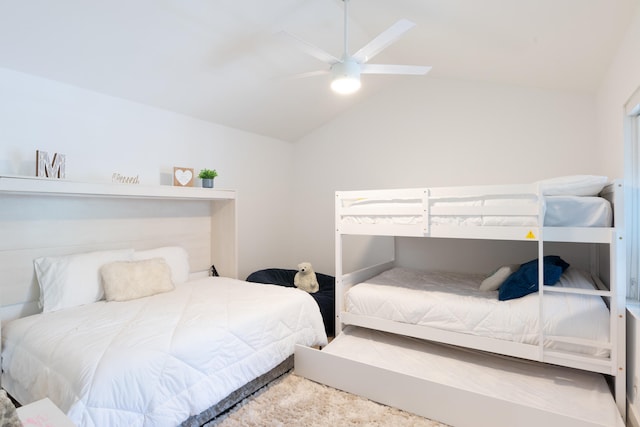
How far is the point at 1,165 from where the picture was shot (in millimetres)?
2018

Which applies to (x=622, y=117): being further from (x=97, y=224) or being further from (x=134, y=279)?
(x=97, y=224)

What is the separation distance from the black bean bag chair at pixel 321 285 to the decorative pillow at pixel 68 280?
4.66ft

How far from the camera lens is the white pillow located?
271cm

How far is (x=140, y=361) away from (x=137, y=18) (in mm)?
1908

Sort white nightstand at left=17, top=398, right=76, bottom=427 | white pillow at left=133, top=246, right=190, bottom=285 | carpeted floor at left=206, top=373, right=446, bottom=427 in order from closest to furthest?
1. white nightstand at left=17, top=398, right=76, bottom=427
2. carpeted floor at left=206, top=373, right=446, bottom=427
3. white pillow at left=133, top=246, right=190, bottom=285

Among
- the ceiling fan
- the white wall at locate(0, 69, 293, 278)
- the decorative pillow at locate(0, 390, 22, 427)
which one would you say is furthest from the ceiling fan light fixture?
the decorative pillow at locate(0, 390, 22, 427)

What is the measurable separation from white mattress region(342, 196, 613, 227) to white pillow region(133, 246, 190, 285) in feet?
5.10

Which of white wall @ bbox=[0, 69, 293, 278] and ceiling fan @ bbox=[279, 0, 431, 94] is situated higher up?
ceiling fan @ bbox=[279, 0, 431, 94]

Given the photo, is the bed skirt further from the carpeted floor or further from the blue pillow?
the blue pillow

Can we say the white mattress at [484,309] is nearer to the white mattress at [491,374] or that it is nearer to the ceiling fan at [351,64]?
the white mattress at [491,374]

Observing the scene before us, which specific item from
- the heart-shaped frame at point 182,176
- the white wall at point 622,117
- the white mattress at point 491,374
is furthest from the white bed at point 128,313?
the white wall at point 622,117

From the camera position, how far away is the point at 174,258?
112 inches

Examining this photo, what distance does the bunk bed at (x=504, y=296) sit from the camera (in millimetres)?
1765

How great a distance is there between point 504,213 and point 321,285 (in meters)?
2.07
